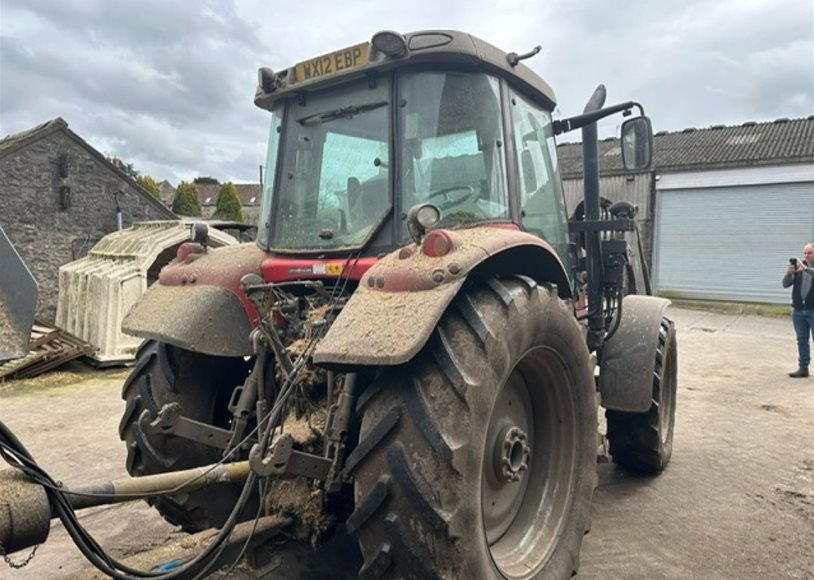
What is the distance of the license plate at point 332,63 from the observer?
2879 mm

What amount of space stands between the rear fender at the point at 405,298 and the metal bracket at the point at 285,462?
343 mm

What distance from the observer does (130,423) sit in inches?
123

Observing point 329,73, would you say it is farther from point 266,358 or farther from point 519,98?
point 266,358

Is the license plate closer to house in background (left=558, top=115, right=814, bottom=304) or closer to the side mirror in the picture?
the side mirror

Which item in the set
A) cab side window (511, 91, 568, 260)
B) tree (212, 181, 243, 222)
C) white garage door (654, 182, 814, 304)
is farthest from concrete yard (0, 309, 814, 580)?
tree (212, 181, 243, 222)

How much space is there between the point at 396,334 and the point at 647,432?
2841mm

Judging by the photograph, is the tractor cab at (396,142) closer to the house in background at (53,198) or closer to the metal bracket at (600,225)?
the metal bracket at (600,225)

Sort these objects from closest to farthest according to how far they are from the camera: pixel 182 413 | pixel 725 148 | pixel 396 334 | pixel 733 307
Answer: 1. pixel 396 334
2. pixel 182 413
3. pixel 733 307
4. pixel 725 148

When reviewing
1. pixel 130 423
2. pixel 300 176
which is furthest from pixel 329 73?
pixel 130 423

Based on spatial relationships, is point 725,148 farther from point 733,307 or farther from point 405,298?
point 405,298

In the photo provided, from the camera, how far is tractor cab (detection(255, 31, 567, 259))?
9.24 ft

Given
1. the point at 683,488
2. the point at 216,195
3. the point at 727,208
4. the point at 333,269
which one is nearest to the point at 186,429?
the point at 333,269

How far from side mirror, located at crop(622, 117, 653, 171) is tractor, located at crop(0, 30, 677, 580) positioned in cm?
1

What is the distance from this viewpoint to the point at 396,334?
2.03m
